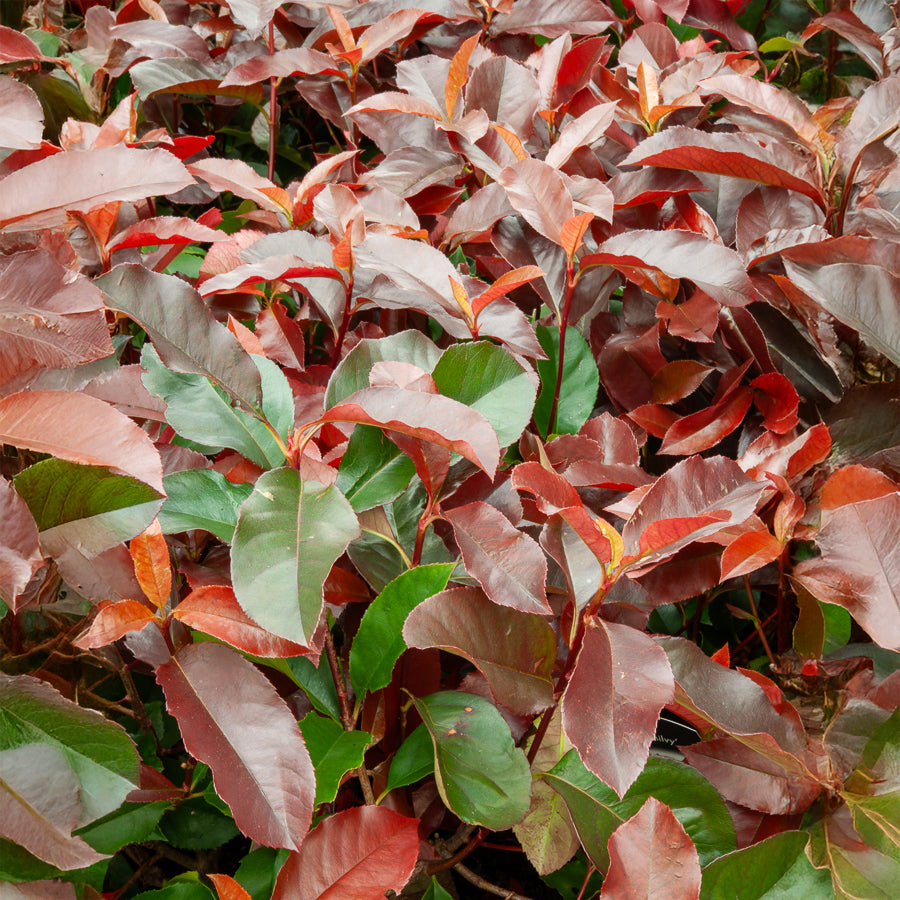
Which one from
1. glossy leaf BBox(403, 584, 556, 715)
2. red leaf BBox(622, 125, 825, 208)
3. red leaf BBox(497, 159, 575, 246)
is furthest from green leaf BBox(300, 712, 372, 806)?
red leaf BBox(622, 125, 825, 208)

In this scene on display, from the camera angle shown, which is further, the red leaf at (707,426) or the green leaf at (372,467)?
the red leaf at (707,426)

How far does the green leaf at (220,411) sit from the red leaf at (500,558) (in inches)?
6.0

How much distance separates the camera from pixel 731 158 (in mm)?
890

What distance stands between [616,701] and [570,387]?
38 centimetres

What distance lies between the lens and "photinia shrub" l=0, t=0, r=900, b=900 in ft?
1.95

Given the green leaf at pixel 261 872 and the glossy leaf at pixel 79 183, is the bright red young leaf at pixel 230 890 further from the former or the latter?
the glossy leaf at pixel 79 183

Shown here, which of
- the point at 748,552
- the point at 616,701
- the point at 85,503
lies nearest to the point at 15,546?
the point at 85,503

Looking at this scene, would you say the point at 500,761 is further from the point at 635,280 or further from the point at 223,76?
the point at 223,76

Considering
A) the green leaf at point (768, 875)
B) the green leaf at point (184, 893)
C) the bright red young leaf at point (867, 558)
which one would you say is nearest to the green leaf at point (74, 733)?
the green leaf at point (184, 893)

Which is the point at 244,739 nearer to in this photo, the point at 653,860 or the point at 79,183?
the point at 653,860

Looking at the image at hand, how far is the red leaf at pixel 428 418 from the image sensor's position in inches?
22.5

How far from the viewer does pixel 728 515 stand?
587 millimetres

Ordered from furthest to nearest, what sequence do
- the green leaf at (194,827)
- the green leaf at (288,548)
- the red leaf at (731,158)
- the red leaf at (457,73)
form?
1. the red leaf at (457,73)
2. the red leaf at (731,158)
3. the green leaf at (194,827)
4. the green leaf at (288,548)

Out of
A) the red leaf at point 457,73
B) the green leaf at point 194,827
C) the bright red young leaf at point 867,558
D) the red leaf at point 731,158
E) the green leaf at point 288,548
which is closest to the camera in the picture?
the green leaf at point 288,548
